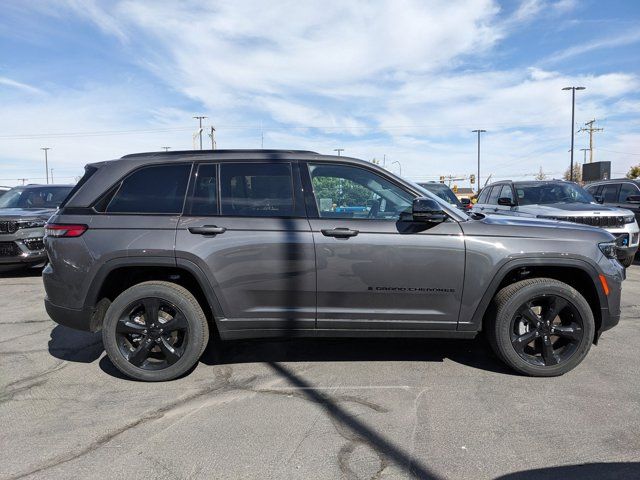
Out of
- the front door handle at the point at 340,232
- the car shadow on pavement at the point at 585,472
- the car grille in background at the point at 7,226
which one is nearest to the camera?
the car shadow on pavement at the point at 585,472

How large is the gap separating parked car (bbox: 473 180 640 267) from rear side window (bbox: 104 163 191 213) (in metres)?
5.45

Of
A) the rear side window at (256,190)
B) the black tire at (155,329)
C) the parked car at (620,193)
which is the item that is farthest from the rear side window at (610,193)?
the black tire at (155,329)

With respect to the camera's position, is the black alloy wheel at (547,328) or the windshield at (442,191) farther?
the windshield at (442,191)

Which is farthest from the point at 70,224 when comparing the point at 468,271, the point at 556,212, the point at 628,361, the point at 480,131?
the point at 480,131

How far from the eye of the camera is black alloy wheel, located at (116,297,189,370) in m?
3.97

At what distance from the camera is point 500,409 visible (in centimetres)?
346

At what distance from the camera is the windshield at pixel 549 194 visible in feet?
31.4

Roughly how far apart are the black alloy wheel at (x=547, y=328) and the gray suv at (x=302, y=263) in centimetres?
1

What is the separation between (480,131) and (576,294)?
197ft

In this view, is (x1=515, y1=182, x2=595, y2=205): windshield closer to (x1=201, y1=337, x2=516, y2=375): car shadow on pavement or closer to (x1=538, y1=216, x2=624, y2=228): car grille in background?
(x1=538, y1=216, x2=624, y2=228): car grille in background

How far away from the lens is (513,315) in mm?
3932

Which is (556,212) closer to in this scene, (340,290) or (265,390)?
(340,290)

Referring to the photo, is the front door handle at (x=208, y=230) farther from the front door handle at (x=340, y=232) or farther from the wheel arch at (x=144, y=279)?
the front door handle at (x=340, y=232)

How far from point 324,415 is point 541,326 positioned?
1.99 metres
